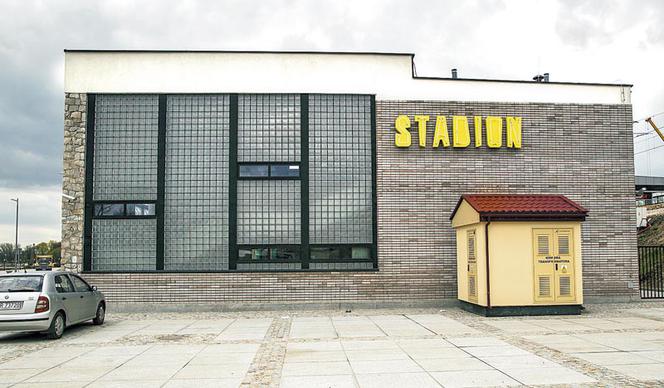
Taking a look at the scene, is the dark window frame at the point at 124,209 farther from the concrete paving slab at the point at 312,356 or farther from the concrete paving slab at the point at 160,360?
the concrete paving slab at the point at 312,356

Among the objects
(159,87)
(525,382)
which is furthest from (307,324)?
(159,87)

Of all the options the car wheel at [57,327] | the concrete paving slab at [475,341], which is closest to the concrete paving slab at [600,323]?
the concrete paving slab at [475,341]

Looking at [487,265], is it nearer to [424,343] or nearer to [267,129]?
[424,343]

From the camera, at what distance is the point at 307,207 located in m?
17.0

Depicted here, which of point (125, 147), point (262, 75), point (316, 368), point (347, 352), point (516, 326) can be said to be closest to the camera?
point (316, 368)

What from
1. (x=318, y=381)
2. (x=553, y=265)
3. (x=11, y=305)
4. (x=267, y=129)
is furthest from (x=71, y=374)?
(x=553, y=265)

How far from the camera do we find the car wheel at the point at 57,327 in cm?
1175

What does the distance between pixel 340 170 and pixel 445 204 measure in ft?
10.1

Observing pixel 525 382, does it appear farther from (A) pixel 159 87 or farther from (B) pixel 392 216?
(A) pixel 159 87

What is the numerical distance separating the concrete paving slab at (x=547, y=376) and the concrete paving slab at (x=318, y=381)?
211 cm

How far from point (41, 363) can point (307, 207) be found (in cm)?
881

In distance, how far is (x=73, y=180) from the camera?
16.9 m

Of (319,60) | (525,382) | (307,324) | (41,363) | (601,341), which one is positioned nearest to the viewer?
(525,382)

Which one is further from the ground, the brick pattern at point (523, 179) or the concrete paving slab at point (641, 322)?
the brick pattern at point (523, 179)
